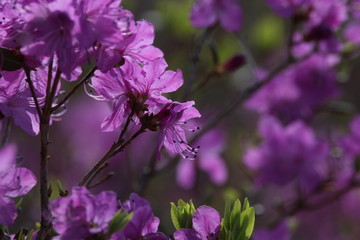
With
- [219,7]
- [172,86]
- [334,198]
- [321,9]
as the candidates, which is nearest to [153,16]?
[219,7]

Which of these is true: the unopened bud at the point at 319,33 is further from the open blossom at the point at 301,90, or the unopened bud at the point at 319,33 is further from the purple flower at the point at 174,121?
the purple flower at the point at 174,121

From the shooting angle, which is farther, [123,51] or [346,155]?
[346,155]

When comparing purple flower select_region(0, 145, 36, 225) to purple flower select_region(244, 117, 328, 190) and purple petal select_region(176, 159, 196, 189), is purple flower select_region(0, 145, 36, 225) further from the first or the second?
purple petal select_region(176, 159, 196, 189)

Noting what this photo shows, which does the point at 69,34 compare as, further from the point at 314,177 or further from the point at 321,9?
the point at 314,177

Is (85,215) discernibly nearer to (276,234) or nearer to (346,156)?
(276,234)

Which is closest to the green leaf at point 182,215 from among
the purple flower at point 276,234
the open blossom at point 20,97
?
the open blossom at point 20,97

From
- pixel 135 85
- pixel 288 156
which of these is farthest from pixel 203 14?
pixel 135 85
